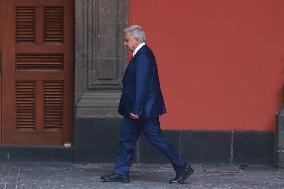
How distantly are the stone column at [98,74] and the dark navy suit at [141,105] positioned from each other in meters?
1.13

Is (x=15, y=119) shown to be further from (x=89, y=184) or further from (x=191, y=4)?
(x=191, y=4)

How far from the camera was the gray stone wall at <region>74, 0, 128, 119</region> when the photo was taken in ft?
31.5

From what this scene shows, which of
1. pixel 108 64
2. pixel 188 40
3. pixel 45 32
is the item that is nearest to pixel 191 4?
pixel 188 40

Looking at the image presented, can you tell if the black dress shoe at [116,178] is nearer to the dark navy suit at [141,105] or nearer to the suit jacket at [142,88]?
the dark navy suit at [141,105]

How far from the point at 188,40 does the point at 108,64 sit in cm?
103

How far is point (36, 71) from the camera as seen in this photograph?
9.88 meters

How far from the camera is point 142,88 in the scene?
8117mm

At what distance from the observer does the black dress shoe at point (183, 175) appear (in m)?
8.53

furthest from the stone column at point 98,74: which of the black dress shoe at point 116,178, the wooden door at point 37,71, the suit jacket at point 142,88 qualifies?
the suit jacket at point 142,88

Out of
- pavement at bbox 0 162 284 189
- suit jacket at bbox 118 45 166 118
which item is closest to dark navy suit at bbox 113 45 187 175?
suit jacket at bbox 118 45 166 118

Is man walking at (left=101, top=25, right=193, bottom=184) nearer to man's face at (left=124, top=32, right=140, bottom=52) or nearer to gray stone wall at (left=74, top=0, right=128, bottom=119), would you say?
man's face at (left=124, top=32, right=140, bottom=52)

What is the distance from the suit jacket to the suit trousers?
0.14 meters

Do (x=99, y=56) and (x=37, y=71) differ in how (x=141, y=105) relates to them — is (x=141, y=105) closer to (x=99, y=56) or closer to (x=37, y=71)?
(x=99, y=56)

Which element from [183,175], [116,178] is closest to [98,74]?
[116,178]
